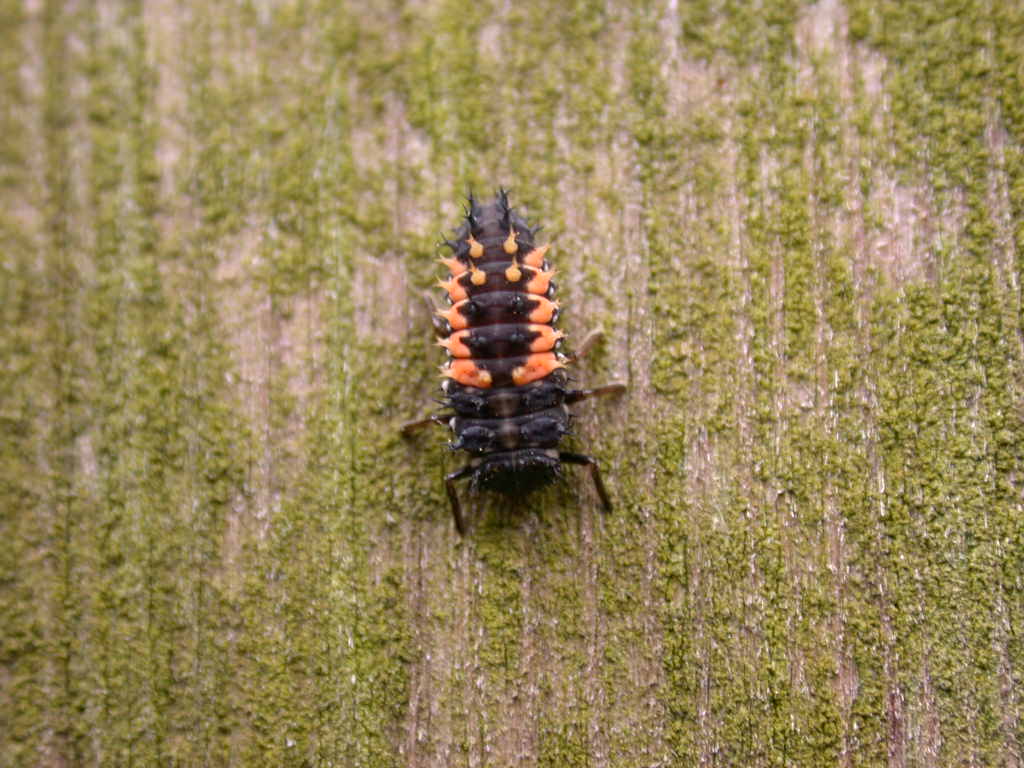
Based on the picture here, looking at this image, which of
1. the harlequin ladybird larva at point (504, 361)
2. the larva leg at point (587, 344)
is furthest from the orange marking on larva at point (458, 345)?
the larva leg at point (587, 344)

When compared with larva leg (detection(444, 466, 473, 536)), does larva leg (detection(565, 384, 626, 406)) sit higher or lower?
higher

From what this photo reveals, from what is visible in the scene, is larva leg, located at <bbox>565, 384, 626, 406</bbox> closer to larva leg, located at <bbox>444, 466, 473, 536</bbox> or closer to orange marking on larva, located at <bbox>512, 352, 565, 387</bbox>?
orange marking on larva, located at <bbox>512, 352, 565, 387</bbox>

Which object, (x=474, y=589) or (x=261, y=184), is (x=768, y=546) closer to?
(x=474, y=589)

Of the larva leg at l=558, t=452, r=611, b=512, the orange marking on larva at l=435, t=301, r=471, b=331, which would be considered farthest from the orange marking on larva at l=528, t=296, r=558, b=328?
the larva leg at l=558, t=452, r=611, b=512

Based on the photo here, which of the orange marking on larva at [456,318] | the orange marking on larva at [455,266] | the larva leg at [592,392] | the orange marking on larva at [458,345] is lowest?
the larva leg at [592,392]

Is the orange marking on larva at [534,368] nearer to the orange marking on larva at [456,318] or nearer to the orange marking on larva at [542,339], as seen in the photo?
the orange marking on larva at [542,339]

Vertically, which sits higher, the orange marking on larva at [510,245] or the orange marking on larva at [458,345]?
the orange marking on larva at [510,245]
